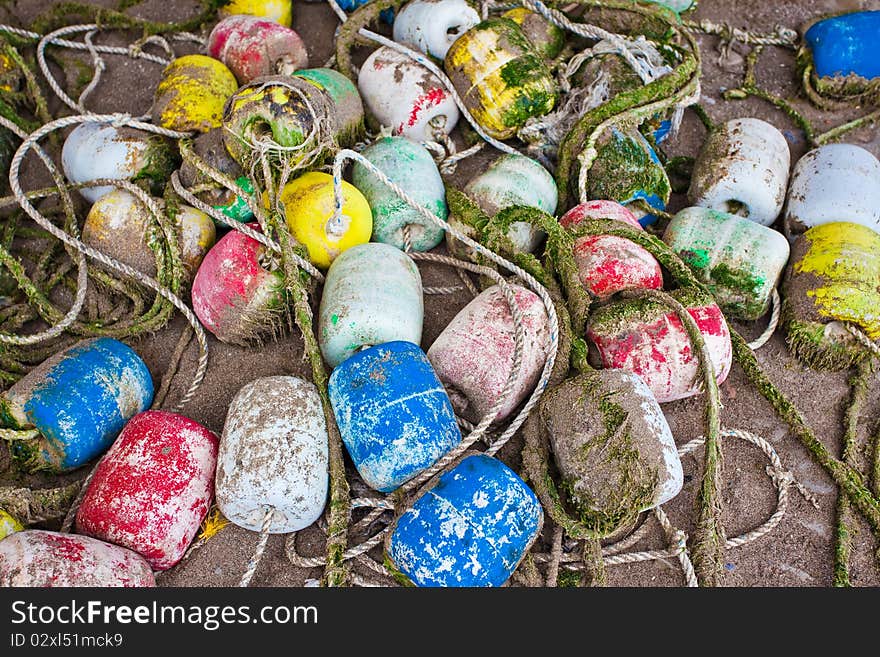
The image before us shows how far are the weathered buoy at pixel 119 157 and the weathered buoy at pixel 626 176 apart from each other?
1.60 meters

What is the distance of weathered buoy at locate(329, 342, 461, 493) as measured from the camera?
6.72 feet

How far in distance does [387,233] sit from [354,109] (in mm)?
574

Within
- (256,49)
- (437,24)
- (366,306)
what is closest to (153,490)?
(366,306)

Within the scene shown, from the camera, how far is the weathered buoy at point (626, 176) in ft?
9.29

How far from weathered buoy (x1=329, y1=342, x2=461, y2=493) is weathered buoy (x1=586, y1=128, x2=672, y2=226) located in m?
1.15

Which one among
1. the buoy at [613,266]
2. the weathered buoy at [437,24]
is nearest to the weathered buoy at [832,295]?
the buoy at [613,266]

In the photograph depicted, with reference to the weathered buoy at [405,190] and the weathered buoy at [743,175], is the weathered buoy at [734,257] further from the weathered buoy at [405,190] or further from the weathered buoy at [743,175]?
the weathered buoy at [405,190]

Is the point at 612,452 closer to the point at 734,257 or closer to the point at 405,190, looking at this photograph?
the point at 734,257

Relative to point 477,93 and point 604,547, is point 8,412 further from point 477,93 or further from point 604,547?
point 477,93

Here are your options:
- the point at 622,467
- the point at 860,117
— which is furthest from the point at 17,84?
the point at 860,117

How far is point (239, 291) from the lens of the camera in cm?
239

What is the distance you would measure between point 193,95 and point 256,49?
36 cm

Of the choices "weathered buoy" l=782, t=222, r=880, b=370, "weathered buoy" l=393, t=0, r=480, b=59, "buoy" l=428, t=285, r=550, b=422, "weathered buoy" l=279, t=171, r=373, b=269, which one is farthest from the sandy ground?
"weathered buoy" l=393, t=0, r=480, b=59

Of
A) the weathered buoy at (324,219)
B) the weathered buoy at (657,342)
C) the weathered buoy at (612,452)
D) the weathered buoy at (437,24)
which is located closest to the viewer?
the weathered buoy at (612,452)
